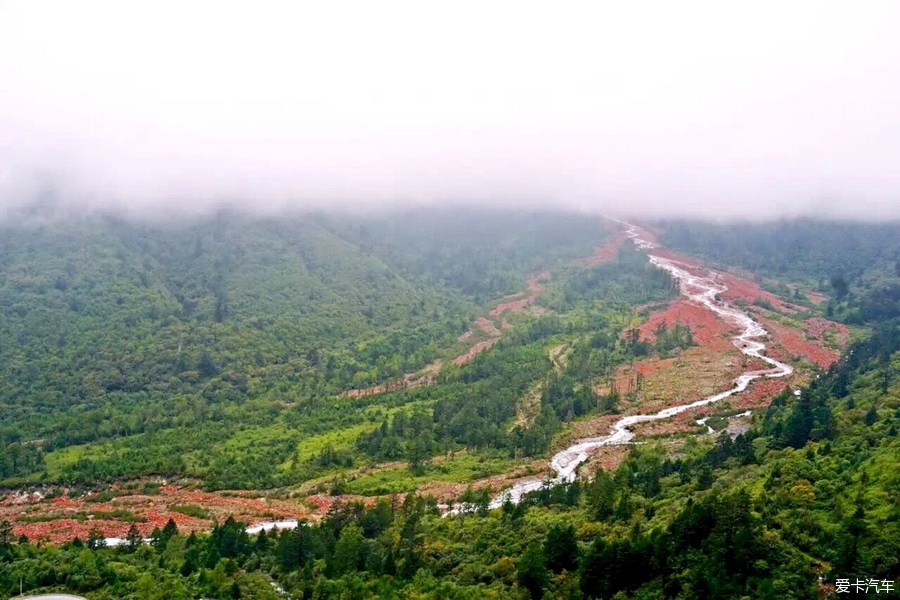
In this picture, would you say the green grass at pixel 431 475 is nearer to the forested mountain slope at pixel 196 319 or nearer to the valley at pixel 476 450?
the valley at pixel 476 450

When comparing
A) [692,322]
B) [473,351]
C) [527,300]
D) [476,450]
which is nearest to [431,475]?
[476,450]

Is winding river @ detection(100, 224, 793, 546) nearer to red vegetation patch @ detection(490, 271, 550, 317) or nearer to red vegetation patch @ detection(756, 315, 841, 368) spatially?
red vegetation patch @ detection(756, 315, 841, 368)

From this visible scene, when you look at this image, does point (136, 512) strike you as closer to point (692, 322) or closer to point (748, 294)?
point (692, 322)

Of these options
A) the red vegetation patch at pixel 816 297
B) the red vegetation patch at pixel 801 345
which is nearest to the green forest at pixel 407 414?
the red vegetation patch at pixel 816 297

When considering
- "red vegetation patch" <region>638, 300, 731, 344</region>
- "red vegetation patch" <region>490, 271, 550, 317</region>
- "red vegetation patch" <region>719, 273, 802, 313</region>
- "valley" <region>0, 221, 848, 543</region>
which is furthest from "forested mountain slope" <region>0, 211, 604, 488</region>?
"red vegetation patch" <region>719, 273, 802, 313</region>

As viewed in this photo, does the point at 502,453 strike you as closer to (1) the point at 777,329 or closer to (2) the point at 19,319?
(1) the point at 777,329

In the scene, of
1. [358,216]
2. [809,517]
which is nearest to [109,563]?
[809,517]
